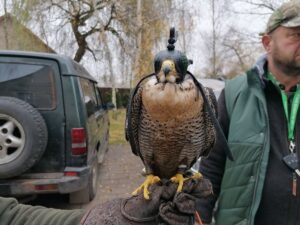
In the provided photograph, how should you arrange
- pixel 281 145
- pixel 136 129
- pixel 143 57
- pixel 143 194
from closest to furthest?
1. pixel 143 194
2. pixel 136 129
3. pixel 281 145
4. pixel 143 57

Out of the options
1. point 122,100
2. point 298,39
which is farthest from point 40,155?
point 122,100

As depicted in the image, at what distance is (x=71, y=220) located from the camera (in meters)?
1.64

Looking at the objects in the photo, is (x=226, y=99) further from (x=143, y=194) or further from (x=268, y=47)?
(x=143, y=194)

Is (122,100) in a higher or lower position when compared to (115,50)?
lower

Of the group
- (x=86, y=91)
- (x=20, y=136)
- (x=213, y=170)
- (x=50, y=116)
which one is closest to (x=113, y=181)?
(x=86, y=91)

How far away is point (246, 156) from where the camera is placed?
1848 mm

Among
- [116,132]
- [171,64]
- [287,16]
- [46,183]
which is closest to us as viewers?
[171,64]

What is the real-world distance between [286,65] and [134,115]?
85cm

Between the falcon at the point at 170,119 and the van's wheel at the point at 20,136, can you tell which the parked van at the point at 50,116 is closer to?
the van's wheel at the point at 20,136

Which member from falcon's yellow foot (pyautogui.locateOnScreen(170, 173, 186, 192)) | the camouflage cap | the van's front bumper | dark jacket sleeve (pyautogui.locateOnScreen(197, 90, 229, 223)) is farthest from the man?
the van's front bumper

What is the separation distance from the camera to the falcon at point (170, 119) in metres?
1.46

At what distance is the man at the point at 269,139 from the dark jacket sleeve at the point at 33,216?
2.71 ft

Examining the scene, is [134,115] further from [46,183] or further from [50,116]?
[46,183]

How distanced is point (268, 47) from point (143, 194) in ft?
3.56
